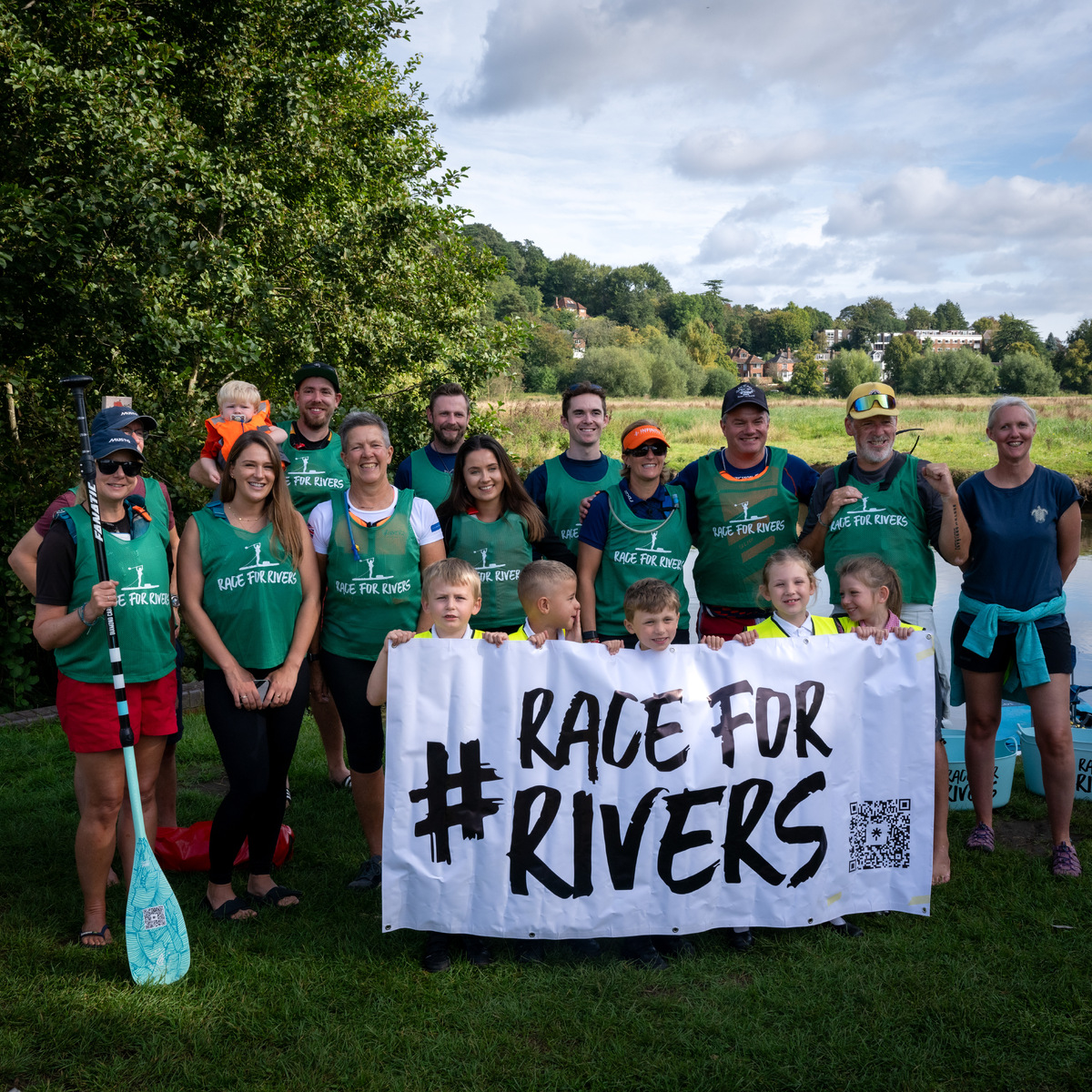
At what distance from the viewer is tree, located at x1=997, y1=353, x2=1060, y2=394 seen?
190 ft

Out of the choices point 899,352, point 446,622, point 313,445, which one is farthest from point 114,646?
point 899,352

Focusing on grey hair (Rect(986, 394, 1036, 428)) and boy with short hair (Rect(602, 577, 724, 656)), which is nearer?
boy with short hair (Rect(602, 577, 724, 656))

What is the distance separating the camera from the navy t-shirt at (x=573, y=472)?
16.3ft

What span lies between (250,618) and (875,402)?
299 centimetres

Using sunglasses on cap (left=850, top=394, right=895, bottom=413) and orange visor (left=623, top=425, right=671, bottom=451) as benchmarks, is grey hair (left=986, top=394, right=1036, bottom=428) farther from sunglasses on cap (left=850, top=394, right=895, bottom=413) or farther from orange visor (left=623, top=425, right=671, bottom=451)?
orange visor (left=623, top=425, right=671, bottom=451)

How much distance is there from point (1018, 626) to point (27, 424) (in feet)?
27.4

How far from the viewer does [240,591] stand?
3828 millimetres

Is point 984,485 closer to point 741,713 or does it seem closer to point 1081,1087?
point 741,713

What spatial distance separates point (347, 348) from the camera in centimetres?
1060

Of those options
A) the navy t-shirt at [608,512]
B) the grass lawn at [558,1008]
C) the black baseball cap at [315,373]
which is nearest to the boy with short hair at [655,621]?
the navy t-shirt at [608,512]

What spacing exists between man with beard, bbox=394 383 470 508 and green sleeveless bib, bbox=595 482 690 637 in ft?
3.60

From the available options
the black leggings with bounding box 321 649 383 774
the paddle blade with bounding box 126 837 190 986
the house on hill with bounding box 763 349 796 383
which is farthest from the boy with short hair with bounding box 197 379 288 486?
the house on hill with bounding box 763 349 796 383

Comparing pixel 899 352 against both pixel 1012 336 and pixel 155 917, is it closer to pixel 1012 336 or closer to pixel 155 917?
pixel 1012 336

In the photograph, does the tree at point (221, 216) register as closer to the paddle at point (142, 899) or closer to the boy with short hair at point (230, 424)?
the boy with short hair at point (230, 424)
